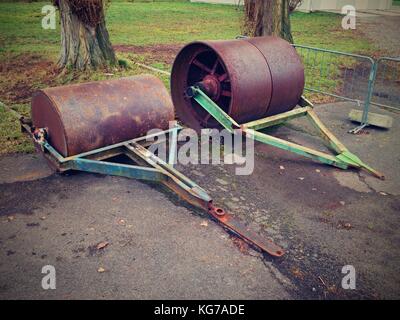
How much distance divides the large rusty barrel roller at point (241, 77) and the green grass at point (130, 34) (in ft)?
7.22

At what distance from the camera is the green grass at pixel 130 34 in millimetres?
8391

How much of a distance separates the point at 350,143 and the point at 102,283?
465 cm

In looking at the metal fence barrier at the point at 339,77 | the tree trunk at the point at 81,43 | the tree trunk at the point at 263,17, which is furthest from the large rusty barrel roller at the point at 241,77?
the tree trunk at the point at 263,17

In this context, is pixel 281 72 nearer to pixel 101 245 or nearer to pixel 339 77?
pixel 101 245

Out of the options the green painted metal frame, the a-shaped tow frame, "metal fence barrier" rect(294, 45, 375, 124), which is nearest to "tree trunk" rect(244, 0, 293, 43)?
"metal fence barrier" rect(294, 45, 375, 124)

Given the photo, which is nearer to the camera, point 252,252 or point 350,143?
point 252,252

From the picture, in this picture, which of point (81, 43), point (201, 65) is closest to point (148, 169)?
point (201, 65)

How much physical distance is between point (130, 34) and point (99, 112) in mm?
11419

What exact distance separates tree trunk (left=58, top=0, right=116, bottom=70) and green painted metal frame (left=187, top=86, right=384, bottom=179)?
13.4 ft

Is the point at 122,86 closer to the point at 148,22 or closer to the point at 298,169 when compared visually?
the point at 298,169

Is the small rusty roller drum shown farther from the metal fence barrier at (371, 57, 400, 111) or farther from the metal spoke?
the metal fence barrier at (371, 57, 400, 111)
